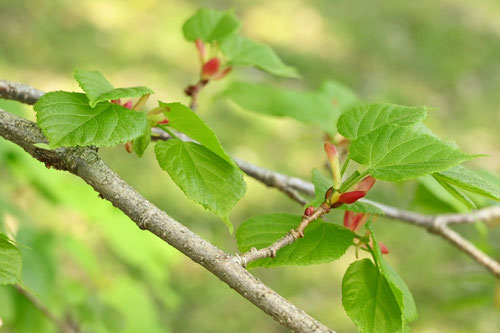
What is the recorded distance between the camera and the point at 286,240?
0.75 metres

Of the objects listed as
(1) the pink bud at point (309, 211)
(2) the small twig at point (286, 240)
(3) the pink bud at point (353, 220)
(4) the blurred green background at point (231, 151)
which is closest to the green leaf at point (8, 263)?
(2) the small twig at point (286, 240)

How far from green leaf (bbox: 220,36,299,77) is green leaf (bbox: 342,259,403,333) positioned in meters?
0.45

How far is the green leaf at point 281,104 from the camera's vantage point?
143cm

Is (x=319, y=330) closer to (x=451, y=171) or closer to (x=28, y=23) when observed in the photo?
(x=451, y=171)

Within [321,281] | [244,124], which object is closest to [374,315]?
[321,281]

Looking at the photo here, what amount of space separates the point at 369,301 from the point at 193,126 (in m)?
0.31

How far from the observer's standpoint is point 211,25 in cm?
114

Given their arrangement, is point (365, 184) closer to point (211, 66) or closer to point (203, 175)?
point (203, 175)

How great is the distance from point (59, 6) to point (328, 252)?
4.98 meters

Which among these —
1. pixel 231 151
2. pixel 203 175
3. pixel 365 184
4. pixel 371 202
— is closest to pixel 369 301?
pixel 365 184

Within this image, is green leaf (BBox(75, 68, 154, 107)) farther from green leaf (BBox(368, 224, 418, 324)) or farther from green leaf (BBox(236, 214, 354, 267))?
green leaf (BBox(368, 224, 418, 324))

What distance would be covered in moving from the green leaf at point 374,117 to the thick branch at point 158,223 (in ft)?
0.86

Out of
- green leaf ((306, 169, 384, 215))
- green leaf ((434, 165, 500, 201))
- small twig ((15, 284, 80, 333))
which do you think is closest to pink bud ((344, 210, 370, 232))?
green leaf ((306, 169, 384, 215))

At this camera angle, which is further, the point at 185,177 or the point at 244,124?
the point at 244,124
